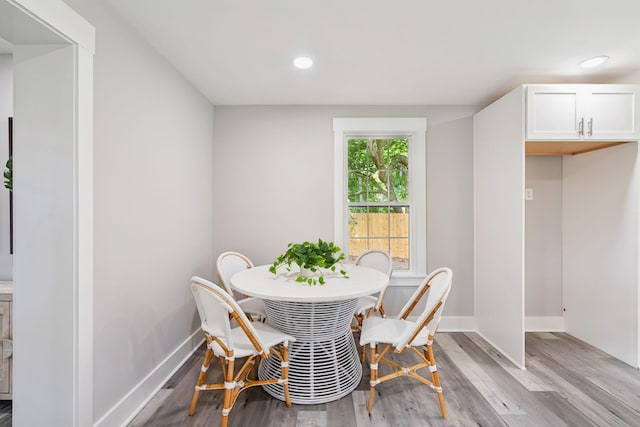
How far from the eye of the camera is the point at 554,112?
254cm

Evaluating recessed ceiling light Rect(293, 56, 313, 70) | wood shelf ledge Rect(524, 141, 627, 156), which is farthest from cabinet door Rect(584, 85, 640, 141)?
recessed ceiling light Rect(293, 56, 313, 70)

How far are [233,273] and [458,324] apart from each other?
238cm

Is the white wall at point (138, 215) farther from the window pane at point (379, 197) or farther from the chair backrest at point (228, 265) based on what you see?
the window pane at point (379, 197)

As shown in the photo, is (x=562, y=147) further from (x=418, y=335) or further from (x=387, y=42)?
(x=418, y=335)

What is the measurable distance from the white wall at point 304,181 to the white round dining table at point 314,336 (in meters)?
1.22

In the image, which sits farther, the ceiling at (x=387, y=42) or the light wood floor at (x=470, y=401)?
the light wood floor at (x=470, y=401)

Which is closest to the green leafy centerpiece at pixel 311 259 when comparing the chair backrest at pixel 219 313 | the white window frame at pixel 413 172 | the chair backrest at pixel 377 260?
the chair backrest at pixel 219 313

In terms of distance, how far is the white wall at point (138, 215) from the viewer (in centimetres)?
169

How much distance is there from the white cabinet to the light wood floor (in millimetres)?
1838

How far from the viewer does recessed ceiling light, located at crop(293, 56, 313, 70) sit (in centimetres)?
234

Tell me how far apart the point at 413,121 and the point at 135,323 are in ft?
9.93

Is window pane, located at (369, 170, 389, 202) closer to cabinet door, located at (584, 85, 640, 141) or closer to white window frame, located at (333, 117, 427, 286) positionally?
white window frame, located at (333, 117, 427, 286)

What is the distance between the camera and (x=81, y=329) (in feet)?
4.95

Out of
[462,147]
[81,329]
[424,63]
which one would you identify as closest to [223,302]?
[81,329]
